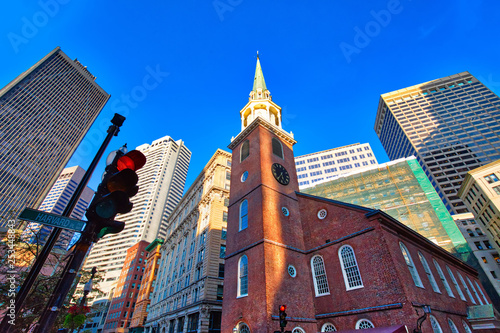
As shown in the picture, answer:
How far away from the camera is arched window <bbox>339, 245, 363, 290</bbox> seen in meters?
16.5

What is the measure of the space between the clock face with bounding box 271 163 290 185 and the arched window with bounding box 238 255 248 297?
26.0 ft

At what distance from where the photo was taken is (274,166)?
24.2 meters

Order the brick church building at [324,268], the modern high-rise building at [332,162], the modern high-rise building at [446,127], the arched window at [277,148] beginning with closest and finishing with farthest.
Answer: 1. the brick church building at [324,268]
2. the arched window at [277,148]
3. the modern high-rise building at [446,127]
4. the modern high-rise building at [332,162]

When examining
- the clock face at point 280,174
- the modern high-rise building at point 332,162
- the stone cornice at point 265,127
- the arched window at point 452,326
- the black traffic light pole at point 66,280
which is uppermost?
the modern high-rise building at point 332,162

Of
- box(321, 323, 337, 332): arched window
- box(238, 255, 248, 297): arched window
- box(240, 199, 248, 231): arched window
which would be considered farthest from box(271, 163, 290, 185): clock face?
box(321, 323, 337, 332): arched window

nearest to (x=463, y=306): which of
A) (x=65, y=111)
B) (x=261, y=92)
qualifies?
(x=261, y=92)

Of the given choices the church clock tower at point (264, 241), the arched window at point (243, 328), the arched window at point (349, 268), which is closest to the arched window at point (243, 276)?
the church clock tower at point (264, 241)

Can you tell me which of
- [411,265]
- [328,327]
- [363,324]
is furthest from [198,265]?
[411,265]

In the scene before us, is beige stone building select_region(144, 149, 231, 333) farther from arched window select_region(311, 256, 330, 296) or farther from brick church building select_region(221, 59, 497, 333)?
arched window select_region(311, 256, 330, 296)

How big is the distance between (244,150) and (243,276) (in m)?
13.0

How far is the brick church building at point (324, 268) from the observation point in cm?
1515

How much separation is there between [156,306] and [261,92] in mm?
44387

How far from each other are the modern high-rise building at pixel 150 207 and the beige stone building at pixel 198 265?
65297 mm

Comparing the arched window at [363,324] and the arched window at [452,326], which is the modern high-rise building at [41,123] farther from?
the arched window at [452,326]
